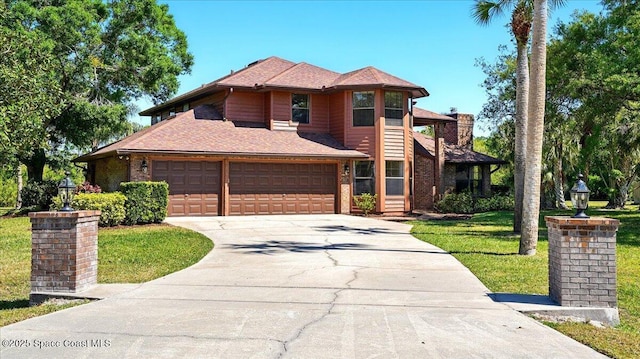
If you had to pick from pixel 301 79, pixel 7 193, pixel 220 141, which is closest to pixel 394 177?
pixel 301 79

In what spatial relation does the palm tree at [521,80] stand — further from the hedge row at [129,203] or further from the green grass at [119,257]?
the hedge row at [129,203]

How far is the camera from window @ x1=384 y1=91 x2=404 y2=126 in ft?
80.2

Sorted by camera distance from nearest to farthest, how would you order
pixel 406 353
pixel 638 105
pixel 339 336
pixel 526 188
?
pixel 406 353, pixel 339 336, pixel 526 188, pixel 638 105

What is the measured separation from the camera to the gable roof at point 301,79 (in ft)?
78.7

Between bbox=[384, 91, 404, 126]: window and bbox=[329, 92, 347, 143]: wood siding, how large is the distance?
74.0 inches

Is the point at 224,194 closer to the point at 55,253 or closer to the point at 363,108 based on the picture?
the point at 363,108

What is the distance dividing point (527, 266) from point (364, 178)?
1421 cm

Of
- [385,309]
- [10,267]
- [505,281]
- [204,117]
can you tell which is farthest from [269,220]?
[385,309]

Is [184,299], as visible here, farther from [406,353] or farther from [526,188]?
[526,188]

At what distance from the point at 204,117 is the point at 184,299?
17.8 m

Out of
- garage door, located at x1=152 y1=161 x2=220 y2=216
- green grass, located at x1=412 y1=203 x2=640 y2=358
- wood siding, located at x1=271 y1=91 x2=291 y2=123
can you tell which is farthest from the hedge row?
green grass, located at x1=412 y1=203 x2=640 y2=358

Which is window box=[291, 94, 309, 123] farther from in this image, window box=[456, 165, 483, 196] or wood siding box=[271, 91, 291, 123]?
window box=[456, 165, 483, 196]

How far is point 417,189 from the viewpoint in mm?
28344

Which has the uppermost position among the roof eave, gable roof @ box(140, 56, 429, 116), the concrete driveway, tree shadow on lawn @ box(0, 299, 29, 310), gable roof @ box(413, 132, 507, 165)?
gable roof @ box(140, 56, 429, 116)
